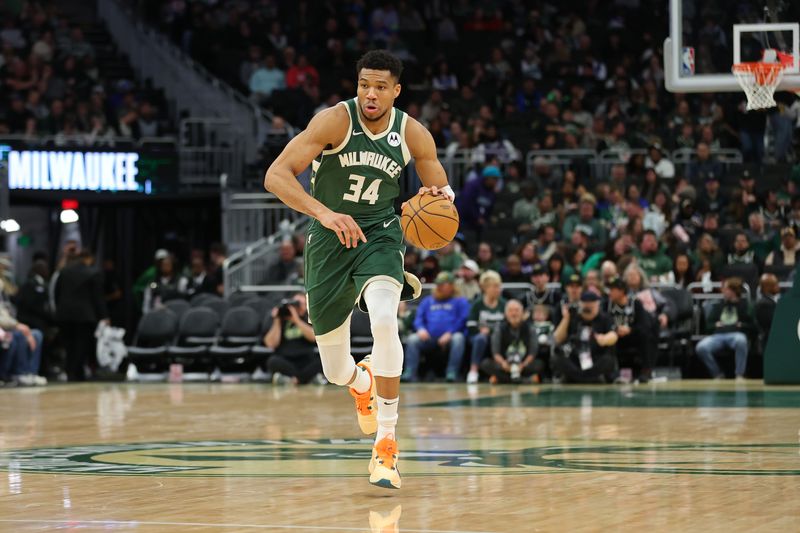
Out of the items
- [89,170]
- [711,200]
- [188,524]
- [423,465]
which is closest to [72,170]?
[89,170]

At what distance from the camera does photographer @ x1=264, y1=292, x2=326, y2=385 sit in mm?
17109

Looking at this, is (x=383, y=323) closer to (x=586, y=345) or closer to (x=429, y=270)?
(x=586, y=345)

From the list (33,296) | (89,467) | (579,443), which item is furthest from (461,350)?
(89,467)

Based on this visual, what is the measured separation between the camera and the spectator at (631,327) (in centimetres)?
1653

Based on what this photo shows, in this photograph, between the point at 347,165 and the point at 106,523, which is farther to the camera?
the point at 347,165

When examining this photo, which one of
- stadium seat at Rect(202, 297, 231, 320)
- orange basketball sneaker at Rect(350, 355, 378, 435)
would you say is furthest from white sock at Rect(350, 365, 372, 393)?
stadium seat at Rect(202, 297, 231, 320)

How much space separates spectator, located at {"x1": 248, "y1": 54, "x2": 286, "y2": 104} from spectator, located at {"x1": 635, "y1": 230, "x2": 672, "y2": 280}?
9000mm

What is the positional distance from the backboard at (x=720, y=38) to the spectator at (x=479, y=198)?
744 cm

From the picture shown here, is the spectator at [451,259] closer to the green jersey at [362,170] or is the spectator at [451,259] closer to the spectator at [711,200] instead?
the spectator at [711,200]

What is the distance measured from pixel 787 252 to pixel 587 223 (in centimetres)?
274

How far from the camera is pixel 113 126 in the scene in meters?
23.6

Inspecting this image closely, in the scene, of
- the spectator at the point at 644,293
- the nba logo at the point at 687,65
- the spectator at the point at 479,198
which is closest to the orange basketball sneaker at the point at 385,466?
the nba logo at the point at 687,65

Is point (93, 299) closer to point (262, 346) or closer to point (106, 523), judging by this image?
point (262, 346)

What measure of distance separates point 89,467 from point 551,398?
6.89 metres
